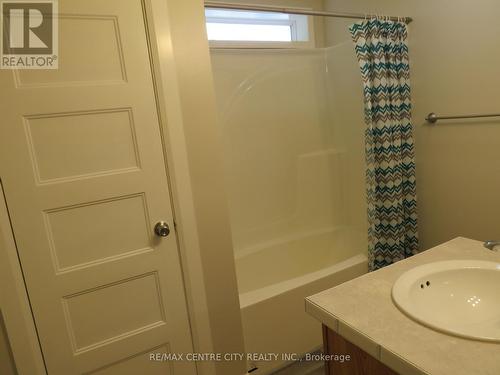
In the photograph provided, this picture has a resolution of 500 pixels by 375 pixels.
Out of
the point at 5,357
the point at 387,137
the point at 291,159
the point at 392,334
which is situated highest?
the point at 387,137

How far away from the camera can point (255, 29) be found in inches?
101

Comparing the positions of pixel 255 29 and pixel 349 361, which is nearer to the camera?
pixel 349 361

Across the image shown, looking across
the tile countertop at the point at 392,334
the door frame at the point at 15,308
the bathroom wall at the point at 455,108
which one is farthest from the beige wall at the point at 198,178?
the bathroom wall at the point at 455,108

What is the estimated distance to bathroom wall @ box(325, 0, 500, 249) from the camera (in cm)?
184

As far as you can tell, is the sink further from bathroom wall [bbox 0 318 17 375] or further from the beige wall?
bathroom wall [bbox 0 318 17 375]

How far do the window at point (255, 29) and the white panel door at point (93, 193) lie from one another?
1100 millimetres

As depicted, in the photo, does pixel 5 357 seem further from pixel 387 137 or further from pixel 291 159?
pixel 387 137

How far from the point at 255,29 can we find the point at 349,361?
Result: 7.86 feet

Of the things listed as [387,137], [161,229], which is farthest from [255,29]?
[161,229]

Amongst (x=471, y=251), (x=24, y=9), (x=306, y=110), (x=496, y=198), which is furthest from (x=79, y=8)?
(x=496, y=198)

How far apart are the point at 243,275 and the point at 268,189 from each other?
0.66m

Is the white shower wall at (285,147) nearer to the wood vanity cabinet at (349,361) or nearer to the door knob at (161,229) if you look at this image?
the door knob at (161,229)

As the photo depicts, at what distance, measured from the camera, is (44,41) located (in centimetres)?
119

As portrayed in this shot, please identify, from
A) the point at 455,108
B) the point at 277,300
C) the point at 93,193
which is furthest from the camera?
the point at 455,108
